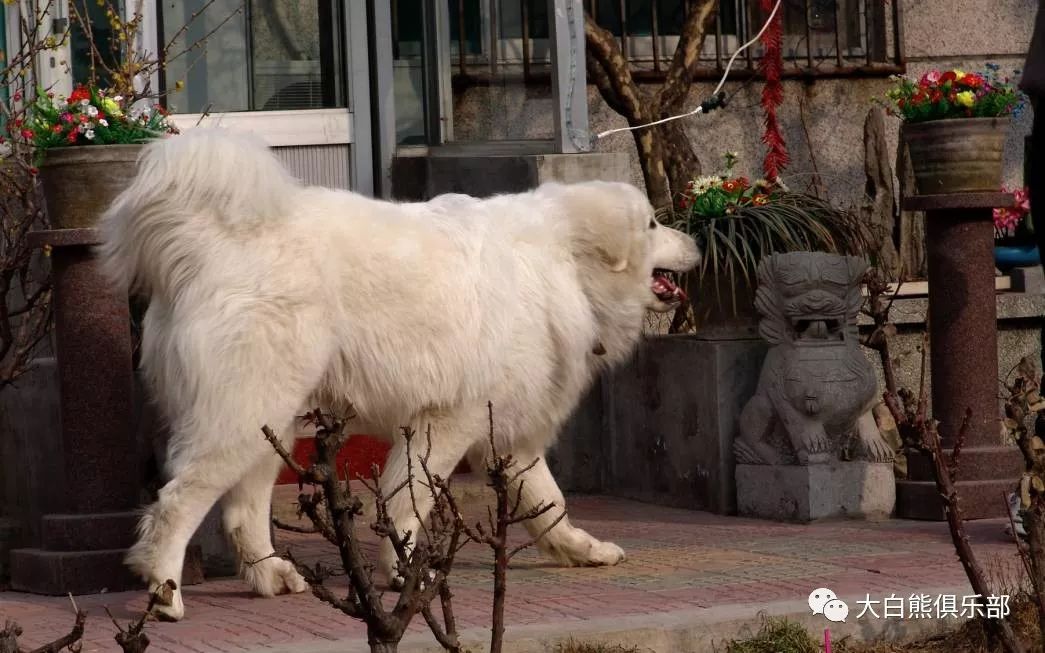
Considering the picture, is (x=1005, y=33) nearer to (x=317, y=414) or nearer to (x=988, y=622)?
(x=988, y=622)

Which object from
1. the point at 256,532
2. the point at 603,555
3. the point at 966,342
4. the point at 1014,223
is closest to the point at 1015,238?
the point at 1014,223

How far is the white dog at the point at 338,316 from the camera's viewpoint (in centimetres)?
639

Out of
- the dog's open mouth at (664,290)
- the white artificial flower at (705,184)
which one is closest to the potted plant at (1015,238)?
the white artificial flower at (705,184)

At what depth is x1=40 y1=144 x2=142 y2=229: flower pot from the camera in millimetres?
7043

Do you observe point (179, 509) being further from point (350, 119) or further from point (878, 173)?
point (878, 173)

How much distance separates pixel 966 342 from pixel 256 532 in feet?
11.8

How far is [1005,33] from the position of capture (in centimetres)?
1227

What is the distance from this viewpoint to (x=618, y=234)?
727 cm

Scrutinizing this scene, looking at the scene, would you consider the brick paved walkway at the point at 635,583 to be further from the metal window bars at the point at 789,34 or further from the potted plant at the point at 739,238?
the metal window bars at the point at 789,34

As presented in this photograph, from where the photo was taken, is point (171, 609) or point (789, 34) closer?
point (171, 609)

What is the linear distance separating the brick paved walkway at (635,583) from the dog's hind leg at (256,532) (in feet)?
0.33

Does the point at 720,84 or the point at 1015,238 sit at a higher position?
the point at 720,84

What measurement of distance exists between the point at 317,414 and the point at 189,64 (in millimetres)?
6876

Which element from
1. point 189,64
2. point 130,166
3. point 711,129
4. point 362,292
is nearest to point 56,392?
point 130,166
